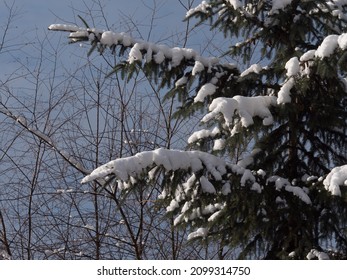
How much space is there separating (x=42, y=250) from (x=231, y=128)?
14.0ft

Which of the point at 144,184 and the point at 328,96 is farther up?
the point at 328,96

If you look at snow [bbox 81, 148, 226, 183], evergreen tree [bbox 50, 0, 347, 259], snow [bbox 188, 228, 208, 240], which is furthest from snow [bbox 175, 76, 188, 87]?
snow [bbox 188, 228, 208, 240]

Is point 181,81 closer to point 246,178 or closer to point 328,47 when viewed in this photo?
point 246,178

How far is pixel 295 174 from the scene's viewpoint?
6.14 meters

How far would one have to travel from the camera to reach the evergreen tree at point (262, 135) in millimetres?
4992

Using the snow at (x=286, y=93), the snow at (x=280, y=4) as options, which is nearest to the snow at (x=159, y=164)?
the snow at (x=286, y=93)

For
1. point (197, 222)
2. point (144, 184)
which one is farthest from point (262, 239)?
point (144, 184)

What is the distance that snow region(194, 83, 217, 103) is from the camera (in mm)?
5809

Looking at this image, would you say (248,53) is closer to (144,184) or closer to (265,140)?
(265,140)

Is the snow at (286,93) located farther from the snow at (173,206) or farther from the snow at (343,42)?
the snow at (173,206)

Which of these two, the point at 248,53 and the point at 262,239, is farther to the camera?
the point at 248,53

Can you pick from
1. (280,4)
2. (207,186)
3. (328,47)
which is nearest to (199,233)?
(207,186)

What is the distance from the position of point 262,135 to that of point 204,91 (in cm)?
80

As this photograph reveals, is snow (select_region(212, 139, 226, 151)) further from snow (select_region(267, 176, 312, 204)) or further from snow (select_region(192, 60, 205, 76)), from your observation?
snow (select_region(192, 60, 205, 76))
